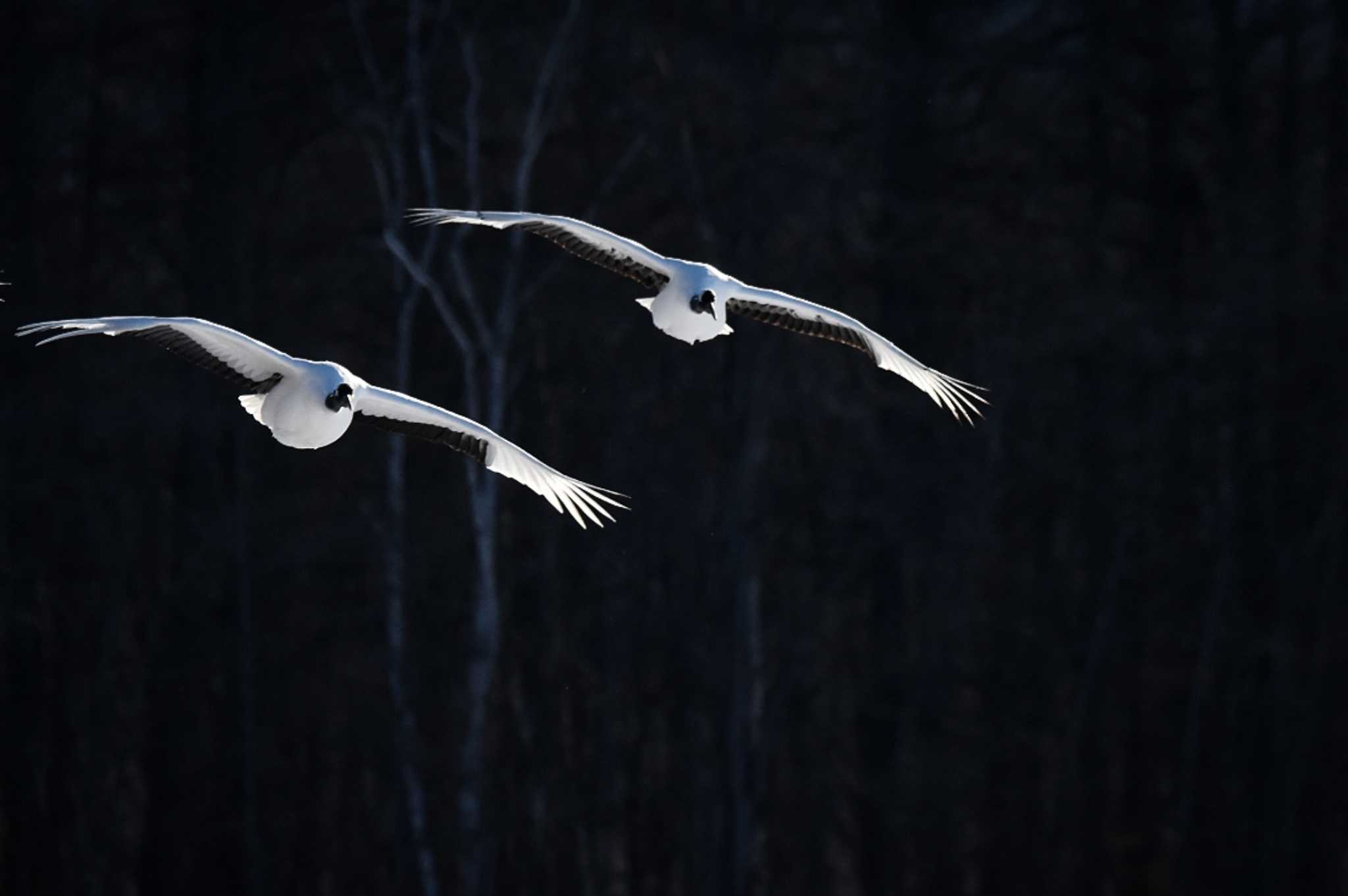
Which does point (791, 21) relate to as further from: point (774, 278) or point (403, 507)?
point (403, 507)

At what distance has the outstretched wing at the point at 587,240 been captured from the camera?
35.9 ft

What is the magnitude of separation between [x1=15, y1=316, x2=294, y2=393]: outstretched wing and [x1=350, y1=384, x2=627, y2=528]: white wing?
473 mm

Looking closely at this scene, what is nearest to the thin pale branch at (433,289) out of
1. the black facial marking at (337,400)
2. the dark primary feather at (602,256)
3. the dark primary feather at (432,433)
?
the dark primary feather at (602,256)

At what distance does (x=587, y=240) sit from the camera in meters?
11.5

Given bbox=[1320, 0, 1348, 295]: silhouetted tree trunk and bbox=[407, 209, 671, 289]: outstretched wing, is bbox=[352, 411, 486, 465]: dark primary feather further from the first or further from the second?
bbox=[1320, 0, 1348, 295]: silhouetted tree trunk

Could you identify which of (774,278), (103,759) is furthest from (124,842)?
(774,278)

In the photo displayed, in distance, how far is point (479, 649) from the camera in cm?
1844

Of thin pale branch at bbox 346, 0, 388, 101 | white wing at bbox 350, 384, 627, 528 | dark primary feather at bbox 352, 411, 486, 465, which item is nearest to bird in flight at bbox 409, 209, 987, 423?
white wing at bbox 350, 384, 627, 528

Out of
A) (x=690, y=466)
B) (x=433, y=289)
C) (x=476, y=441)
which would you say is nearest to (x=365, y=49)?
(x=433, y=289)

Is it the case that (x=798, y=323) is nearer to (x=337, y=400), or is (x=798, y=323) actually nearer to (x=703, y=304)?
(x=703, y=304)

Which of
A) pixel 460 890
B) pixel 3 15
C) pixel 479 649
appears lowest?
pixel 460 890

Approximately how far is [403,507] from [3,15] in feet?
19.3

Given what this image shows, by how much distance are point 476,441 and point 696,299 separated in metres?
1.41

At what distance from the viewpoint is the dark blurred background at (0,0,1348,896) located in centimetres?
1969
